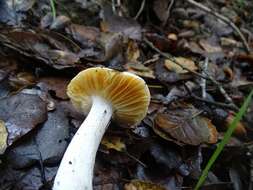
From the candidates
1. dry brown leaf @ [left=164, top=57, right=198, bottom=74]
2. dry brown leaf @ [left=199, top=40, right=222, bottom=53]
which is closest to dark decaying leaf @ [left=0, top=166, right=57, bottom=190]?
dry brown leaf @ [left=164, top=57, right=198, bottom=74]

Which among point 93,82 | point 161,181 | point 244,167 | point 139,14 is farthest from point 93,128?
point 139,14

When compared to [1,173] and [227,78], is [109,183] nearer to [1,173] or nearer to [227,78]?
[1,173]

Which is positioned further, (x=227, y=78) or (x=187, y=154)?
(x=227, y=78)

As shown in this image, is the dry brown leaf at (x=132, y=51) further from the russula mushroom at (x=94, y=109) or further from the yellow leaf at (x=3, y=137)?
the yellow leaf at (x=3, y=137)

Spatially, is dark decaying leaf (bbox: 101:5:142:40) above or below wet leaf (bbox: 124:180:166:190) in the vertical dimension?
above

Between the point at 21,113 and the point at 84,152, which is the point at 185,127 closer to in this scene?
the point at 84,152

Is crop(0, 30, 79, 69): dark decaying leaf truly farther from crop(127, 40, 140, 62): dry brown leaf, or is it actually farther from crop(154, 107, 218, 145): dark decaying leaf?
crop(154, 107, 218, 145): dark decaying leaf
